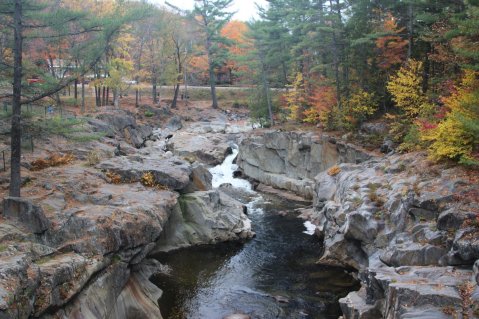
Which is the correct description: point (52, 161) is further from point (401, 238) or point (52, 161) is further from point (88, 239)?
point (401, 238)

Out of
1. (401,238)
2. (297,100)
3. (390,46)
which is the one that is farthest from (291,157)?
(401,238)

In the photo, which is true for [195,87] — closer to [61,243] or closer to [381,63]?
[381,63]

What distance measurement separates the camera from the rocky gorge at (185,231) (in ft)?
38.2

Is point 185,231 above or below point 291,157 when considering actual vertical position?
below

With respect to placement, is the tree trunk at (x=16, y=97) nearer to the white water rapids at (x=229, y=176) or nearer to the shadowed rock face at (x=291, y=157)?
the white water rapids at (x=229, y=176)

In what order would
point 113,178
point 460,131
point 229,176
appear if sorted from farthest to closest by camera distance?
point 229,176
point 113,178
point 460,131

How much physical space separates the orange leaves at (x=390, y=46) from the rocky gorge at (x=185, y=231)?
21.5 ft

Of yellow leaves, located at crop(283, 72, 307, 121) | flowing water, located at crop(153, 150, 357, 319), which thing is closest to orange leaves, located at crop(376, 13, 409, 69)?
yellow leaves, located at crop(283, 72, 307, 121)

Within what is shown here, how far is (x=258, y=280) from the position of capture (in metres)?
19.1

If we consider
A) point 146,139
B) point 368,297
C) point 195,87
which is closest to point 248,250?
point 368,297

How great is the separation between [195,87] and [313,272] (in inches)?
2022

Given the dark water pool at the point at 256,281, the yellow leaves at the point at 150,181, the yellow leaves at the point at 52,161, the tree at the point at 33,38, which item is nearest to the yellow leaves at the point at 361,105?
the dark water pool at the point at 256,281

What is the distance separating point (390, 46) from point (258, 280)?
19.1m

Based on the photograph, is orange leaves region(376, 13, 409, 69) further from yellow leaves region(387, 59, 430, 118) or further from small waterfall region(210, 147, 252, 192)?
small waterfall region(210, 147, 252, 192)
